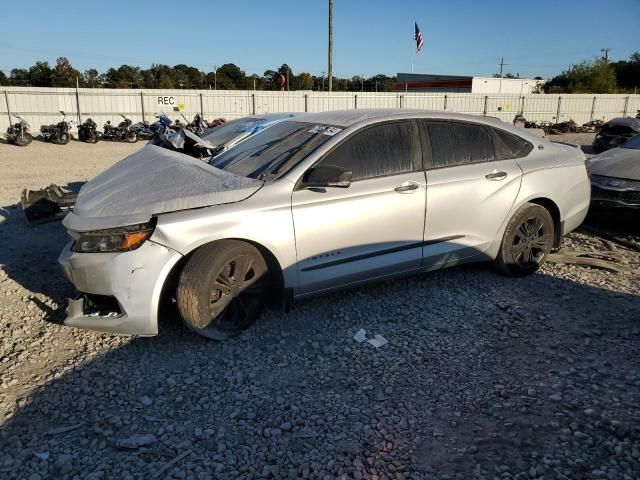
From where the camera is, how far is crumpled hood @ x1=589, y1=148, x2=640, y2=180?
21.7ft

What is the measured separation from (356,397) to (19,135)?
65.4 ft

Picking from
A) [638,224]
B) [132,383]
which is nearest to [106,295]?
[132,383]

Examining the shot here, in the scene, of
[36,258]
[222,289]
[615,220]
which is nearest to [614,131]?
[615,220]

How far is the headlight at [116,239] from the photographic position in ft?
11.3

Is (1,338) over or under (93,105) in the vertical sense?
under

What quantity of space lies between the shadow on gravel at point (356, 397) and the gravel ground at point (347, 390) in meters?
0.01

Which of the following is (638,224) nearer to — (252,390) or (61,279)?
(252,390)

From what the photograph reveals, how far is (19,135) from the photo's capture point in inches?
744

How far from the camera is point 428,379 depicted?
11.1 feet

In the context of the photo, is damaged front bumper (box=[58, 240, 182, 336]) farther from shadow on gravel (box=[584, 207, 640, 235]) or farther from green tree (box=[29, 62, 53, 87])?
green tree (box=[29, 62, 53, 87])

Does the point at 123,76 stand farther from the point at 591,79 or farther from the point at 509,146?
the point at 509,146

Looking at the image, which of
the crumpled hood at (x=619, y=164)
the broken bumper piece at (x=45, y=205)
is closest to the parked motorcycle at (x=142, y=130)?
the broken bumper piece at (x=45, y=205)

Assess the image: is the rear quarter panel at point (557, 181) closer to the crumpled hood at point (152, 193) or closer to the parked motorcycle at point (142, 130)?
the crumpled hood at point (152, 193)

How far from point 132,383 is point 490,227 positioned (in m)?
3.30
